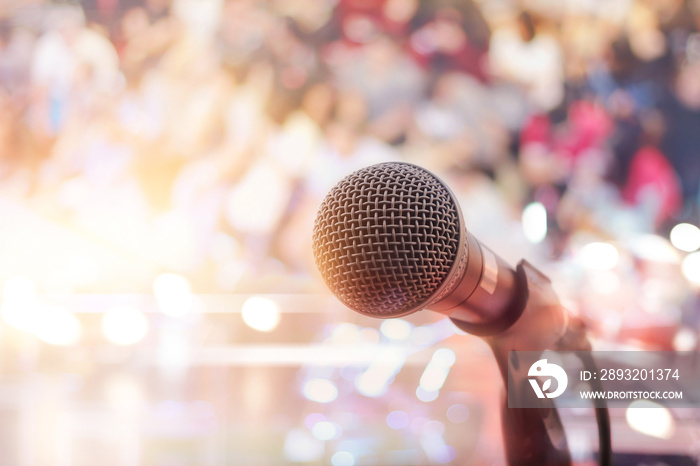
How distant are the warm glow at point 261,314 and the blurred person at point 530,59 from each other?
1.19m

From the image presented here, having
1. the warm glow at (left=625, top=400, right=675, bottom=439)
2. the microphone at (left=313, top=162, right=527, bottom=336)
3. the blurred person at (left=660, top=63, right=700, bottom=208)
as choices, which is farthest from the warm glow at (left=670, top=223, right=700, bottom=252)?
the microphone at (left=313, top=162, right=527, bottom=336)

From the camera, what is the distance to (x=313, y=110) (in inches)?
68.6

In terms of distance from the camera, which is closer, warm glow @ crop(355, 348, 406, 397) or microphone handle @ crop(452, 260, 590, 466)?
microphone handle @ crop(452, 260, 590, 466)

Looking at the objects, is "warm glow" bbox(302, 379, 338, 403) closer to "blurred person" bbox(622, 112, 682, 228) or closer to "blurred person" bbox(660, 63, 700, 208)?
"blurred person" bbox(622, 112, 682, 228)

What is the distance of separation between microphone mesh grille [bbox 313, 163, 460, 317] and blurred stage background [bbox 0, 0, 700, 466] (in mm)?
1196

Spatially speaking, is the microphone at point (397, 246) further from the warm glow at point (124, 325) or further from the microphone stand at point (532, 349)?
the warm glow at point (124, 325)

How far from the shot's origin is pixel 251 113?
1.76 meters

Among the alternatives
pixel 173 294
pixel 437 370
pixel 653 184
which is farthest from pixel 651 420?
pixel 173 294

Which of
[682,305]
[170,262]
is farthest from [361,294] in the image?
[682,305]

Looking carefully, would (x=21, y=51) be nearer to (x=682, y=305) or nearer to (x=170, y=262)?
(x=170, y=262)

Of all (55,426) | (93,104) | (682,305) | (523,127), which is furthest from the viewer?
(93,104)

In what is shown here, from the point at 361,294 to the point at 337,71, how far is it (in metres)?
1.54

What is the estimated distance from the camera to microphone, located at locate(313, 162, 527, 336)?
339mm

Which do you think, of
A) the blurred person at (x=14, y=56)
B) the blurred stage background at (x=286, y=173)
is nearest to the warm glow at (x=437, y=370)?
the blurred stage background at (x=286, y=173)
